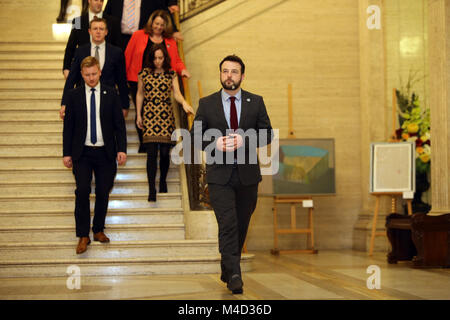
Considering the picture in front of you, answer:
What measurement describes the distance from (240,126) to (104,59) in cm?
301

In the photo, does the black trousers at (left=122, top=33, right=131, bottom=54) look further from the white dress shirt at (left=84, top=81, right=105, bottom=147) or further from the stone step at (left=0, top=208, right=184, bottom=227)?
the stone step at (left=0, top=208, right=184, bottom=227)

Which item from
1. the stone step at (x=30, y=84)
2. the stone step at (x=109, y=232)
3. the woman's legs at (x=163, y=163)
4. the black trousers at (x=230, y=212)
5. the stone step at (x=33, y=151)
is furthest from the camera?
the stone step at (x=30, y=84)

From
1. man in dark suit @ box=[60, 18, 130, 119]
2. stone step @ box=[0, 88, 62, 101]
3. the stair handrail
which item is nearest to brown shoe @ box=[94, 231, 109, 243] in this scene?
the stair handrail

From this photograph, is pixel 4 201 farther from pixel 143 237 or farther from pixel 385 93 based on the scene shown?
pixel 385 93

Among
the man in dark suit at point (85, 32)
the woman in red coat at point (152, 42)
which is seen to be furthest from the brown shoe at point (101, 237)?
the man in dark suit at point (85, 32)

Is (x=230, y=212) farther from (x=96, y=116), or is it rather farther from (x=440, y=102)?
(x=440, y=102)

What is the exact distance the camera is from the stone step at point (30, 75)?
34.0 feet

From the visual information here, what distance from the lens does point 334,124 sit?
37.4ft

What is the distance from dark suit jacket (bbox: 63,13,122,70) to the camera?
8438mm

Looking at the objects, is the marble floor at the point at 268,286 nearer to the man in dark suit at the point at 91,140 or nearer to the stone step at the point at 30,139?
the man in dark suit at the point at 91,140

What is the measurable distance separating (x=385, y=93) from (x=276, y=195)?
2.52 metres

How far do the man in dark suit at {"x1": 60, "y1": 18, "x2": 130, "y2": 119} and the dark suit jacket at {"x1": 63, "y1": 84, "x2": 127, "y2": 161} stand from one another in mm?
788

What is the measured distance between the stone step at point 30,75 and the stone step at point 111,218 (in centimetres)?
306

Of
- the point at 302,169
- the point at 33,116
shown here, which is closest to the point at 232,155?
the point at 33,116
